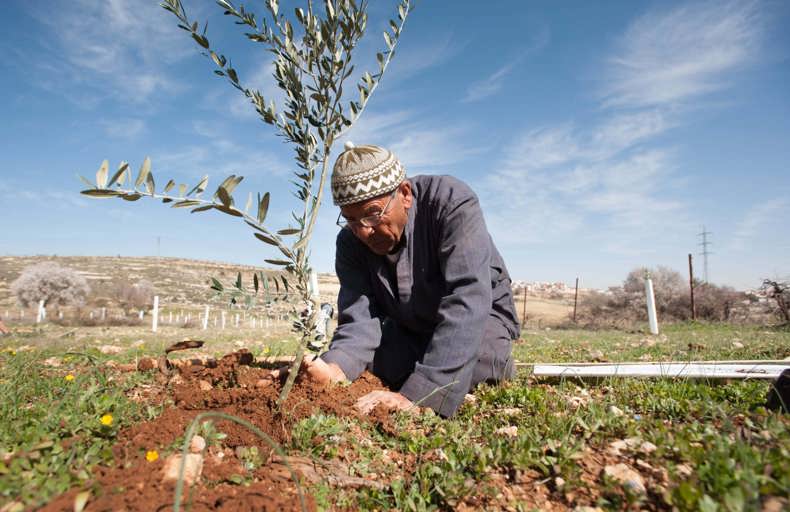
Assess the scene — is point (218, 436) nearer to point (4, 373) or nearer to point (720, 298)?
point (4, 373)

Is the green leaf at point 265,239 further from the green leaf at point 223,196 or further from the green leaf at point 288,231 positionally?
the green leaf at point 223,196

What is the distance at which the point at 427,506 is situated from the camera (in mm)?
1694

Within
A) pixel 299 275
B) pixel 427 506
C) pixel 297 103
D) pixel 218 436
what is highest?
pixel 297 103

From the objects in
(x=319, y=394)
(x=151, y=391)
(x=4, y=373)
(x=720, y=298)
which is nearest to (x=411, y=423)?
(x=319, y=394)

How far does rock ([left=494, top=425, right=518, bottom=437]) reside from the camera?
86.0 inches

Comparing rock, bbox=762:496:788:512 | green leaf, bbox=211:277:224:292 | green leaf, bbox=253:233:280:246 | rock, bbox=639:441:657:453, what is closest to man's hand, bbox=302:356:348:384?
green leaf, bbox=211:277:224:292

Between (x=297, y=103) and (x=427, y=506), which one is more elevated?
(x=297, y=103)

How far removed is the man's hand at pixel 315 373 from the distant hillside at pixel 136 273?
22.3m

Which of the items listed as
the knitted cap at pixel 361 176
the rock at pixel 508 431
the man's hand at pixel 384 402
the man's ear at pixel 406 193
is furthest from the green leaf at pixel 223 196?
the rock at pixel 508 431

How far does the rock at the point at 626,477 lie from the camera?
1508mm

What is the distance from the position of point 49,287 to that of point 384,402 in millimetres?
26524

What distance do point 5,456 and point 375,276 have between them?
2.46 m

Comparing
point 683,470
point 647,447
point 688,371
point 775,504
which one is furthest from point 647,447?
point 688,371

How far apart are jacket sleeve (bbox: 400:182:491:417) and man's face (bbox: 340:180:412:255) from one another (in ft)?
0.97
